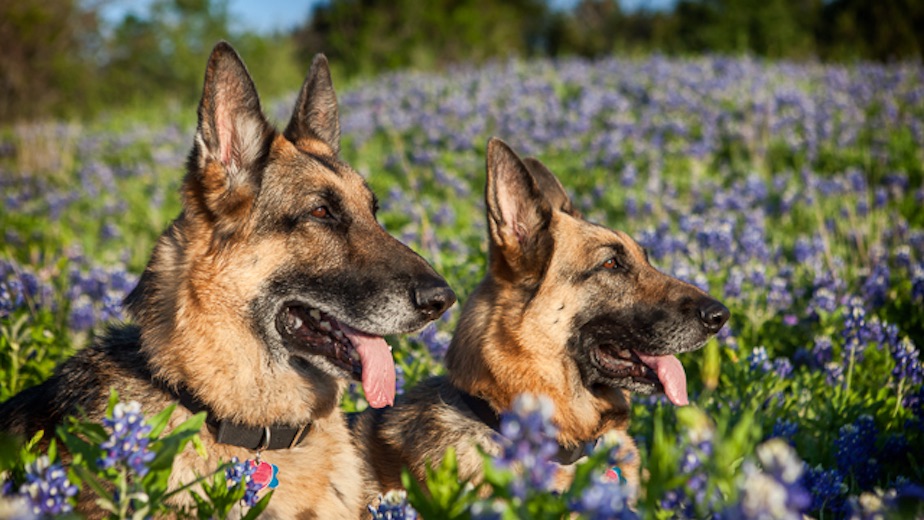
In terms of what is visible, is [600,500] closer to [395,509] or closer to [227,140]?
[395,509]

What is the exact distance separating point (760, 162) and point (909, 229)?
2195mm

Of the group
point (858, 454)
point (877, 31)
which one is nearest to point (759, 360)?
point (858, 454)

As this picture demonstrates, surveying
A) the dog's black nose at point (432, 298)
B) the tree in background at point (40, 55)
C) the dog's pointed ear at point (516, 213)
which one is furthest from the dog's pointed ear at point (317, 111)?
the tree in background at point (40, 55)

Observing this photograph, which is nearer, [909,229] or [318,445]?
[318,445]

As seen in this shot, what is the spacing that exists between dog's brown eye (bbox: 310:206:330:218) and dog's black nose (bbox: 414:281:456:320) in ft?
1.83

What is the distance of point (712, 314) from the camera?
3.21 m

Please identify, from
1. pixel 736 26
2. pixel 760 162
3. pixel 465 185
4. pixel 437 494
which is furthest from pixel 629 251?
pixel 736 26

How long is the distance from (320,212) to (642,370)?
5.34 ft

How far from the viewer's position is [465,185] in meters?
7.86

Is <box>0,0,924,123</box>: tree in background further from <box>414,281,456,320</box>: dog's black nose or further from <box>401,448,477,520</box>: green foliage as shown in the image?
<box>401,448,477,520</box>: green foliage

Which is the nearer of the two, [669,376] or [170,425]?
[170,425]

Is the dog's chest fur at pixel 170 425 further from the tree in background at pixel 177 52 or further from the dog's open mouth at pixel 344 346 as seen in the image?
the tree in background at pixel 177 52

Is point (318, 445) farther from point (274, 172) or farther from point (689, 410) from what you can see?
point (689, 410)

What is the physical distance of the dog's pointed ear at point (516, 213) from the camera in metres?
3.42
